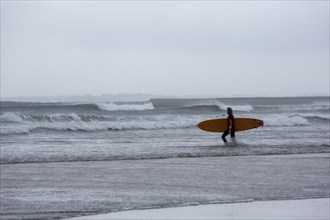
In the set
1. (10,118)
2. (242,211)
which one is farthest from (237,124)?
(10,118)

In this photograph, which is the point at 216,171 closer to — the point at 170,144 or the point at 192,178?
the point at 192,178

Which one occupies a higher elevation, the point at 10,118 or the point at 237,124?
the point at 237,124

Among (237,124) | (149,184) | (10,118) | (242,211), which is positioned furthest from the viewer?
(10,118)

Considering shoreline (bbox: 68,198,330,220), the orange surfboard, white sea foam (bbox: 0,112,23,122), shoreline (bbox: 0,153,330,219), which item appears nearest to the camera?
shoreline (bbox: 68,198,330,220)

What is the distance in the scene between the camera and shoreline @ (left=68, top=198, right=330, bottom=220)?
24.2 feet

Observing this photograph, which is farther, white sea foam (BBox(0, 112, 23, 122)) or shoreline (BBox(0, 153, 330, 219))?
white sea foam (BBox(0, 112, 23, 122))

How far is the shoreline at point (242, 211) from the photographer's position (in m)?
7.39

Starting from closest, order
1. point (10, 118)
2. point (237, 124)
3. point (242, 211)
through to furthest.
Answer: point (242, 211) < point (237, 124) < point (10, 118)

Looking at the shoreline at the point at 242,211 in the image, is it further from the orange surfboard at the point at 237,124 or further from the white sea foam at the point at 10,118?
the white sea foam at the point at 10,118

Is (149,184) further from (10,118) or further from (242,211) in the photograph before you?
(10,118)

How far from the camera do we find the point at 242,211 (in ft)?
25.5

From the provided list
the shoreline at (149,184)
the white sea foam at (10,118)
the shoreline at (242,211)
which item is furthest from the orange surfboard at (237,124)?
the white sea foam at (10,118)

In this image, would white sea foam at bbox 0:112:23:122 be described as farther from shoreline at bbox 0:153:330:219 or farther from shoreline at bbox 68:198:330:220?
shoreline at bbox 68:198:330:220

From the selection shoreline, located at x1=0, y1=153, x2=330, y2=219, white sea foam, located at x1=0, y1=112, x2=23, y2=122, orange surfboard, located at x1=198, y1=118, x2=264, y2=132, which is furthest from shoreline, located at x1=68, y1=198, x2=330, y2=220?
white sea foam, located at x1=0, y1=112, x2=23, y2=122
